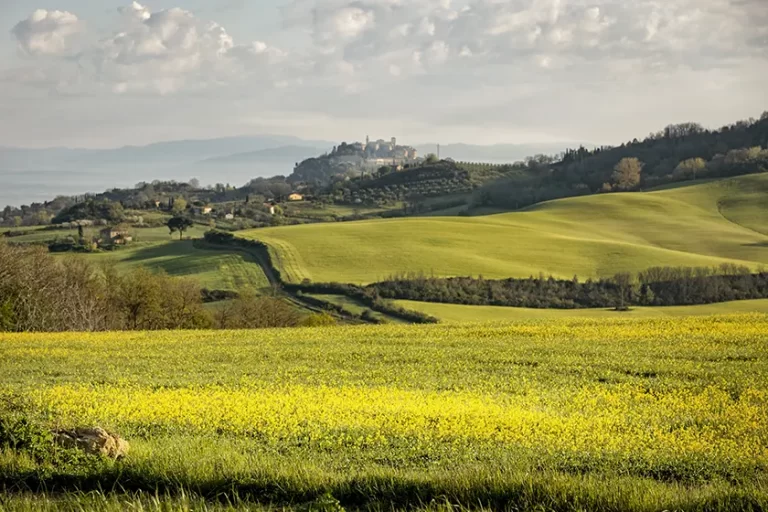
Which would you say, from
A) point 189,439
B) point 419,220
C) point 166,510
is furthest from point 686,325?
point 419,220

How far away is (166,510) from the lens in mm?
6039

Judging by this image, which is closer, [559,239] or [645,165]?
[559,239]

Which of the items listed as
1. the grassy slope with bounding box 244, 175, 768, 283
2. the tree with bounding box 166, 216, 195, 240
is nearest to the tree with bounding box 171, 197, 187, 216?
the tree with bounding box 166, 216, 195, 240

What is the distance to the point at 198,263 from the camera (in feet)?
262

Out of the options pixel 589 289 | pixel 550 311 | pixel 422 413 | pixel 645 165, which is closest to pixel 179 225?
pixel 589 289

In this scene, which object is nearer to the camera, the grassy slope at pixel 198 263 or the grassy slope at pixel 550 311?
the grassy slope at pixel 550 311

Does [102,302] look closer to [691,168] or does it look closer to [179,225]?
[179,225]

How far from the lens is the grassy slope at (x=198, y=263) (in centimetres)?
7019

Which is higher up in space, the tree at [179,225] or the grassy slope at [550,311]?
the tree at [179,225]

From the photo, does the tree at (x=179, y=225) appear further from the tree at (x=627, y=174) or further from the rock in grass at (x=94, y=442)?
the rock in grass at (x=94, y=442)

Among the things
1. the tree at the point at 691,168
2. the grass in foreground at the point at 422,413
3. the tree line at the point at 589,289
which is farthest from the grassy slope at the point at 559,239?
the grass in foreground at the point at 422,413

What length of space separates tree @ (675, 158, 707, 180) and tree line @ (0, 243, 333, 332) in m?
118

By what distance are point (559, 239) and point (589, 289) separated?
28826mm

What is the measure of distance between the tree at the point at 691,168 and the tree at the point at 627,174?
7958 mm
